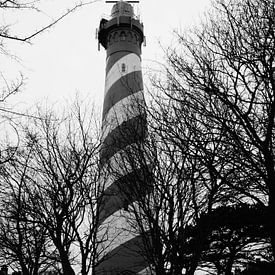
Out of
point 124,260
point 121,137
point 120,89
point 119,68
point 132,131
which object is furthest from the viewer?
point 119,68

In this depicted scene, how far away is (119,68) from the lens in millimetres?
16734

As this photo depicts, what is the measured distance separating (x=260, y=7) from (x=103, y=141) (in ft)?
18.9

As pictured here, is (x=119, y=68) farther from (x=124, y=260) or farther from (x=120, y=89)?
(x=124, y=260)

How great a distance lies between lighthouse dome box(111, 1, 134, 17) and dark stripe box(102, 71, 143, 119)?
4.50m

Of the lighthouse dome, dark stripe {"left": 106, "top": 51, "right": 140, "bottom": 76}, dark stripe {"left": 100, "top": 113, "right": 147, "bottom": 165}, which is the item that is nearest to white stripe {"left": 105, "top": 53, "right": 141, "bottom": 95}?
dark stripe {"left": 106, "top": 51, "right": 140, "bottom": 76}

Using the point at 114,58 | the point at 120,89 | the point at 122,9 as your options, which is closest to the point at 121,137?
the point at 120,89

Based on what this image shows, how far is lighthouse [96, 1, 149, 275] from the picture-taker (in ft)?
26.7

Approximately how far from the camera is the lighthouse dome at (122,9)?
19375mm

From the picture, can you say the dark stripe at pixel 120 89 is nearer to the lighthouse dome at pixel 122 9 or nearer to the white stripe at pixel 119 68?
the white stripe at pixel 119 68

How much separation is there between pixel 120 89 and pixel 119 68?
1.64 metres

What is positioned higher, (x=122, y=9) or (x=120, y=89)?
(x=122, y=9)

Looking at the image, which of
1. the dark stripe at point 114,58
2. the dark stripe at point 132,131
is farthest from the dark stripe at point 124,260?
the dark stripe at point 114,58

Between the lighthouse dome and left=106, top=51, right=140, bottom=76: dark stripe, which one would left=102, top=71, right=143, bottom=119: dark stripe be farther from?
the lighthouse dome

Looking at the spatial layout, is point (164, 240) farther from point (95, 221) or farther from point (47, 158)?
point (47, 158)
